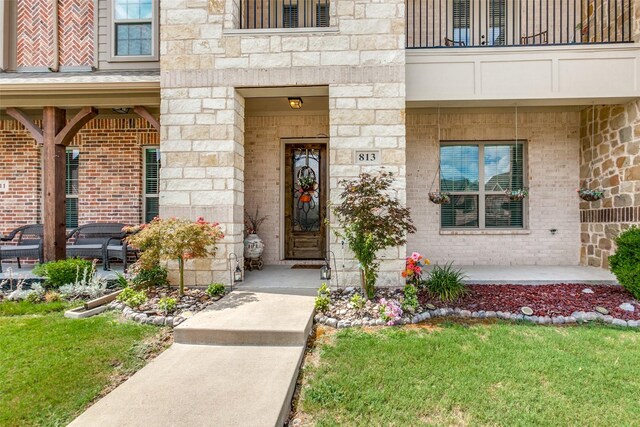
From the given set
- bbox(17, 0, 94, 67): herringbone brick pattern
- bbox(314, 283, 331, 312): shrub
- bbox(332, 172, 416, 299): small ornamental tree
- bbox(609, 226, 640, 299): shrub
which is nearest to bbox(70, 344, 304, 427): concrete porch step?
bbox(314, 283, 331, 312): shrub

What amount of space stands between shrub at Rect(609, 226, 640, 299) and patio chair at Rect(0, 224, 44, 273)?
8825 millimetres

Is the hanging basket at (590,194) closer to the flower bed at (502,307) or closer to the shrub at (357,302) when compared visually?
the flower bed at (502,307)

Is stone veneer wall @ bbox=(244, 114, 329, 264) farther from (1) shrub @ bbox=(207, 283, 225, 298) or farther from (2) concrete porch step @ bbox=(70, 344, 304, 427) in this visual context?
(2) concrete porch step @ bbox=(70, 344, 304, 427)

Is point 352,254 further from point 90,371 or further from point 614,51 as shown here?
point 614,51

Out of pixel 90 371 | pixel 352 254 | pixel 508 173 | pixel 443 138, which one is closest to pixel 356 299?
pixel 352 254

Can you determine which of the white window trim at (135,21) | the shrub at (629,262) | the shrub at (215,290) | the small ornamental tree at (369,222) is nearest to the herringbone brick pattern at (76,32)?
the white window trim at (135,21)

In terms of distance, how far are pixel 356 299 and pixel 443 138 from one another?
4297 mm

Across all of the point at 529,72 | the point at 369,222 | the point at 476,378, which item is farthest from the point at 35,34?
the point at 476,378

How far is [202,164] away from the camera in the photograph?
525 cm

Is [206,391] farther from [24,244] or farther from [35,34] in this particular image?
[35,34]

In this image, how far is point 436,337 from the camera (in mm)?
3736

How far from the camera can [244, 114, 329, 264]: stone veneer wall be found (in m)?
7.28

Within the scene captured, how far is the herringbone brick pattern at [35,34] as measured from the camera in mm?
6562

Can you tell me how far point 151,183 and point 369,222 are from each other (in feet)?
16.6
